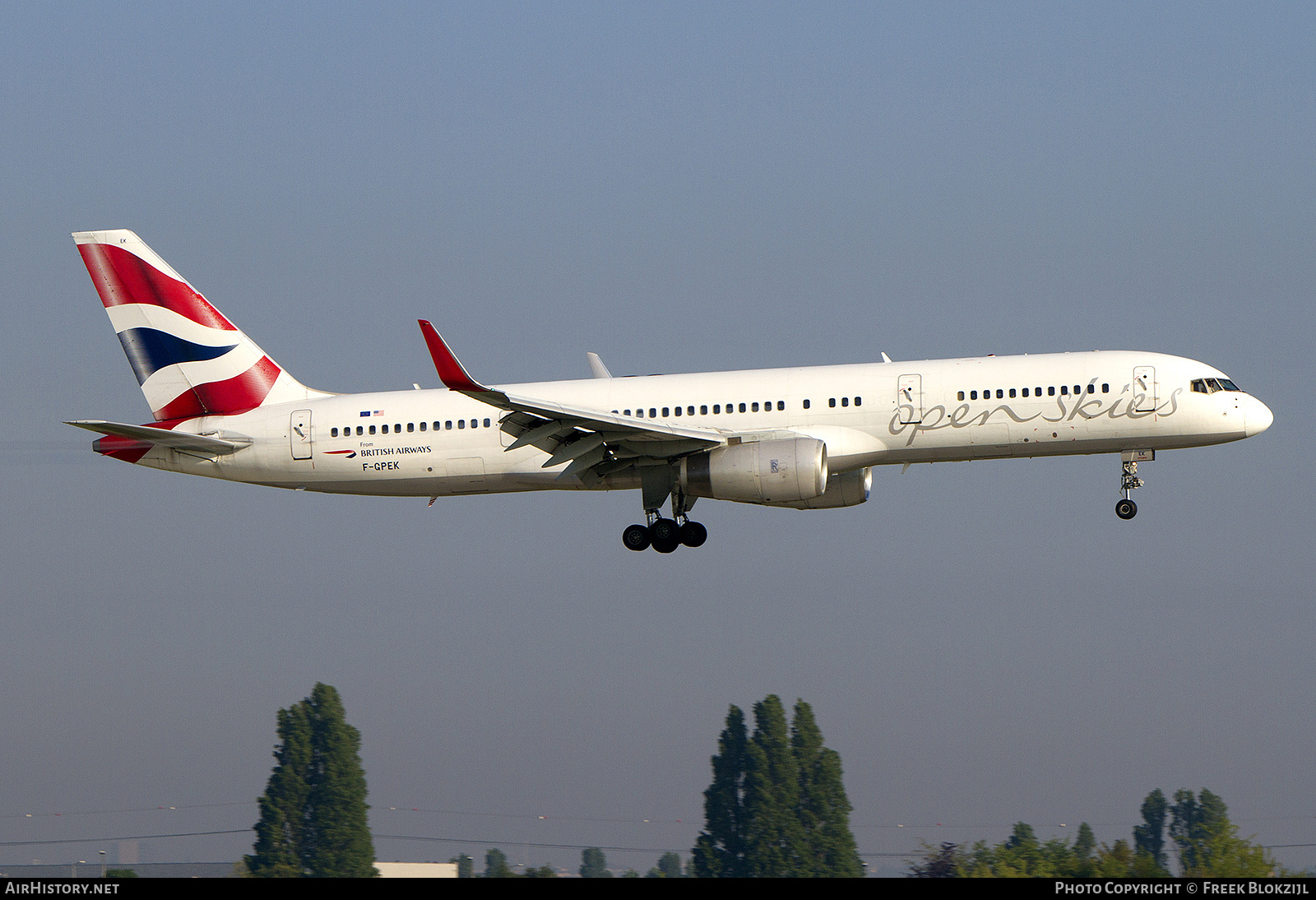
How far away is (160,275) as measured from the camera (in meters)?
45.8

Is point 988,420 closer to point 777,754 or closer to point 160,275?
point 160,275

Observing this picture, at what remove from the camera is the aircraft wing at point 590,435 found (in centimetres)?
3697

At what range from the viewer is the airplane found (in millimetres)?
38906

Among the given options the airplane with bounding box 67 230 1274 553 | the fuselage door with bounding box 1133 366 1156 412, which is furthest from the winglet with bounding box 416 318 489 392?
the fuselage door with bounding box 1133 366 1156 412

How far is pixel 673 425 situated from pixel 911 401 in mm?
6312

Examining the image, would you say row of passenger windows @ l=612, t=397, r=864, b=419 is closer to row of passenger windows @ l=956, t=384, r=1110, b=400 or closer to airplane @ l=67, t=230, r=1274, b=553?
airplane @ l=67, t=230, r=1274, b=553

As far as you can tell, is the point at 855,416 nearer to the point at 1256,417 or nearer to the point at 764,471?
the point at 764,471

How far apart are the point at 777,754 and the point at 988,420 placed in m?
80.0

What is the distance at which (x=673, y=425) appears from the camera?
4034 centimetres

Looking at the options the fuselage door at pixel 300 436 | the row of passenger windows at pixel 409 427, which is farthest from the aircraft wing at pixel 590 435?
the fuselage door at pixel 300 436

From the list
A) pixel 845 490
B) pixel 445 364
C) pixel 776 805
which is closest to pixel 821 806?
pixel 776 805

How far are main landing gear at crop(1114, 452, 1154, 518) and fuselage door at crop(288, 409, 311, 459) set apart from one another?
2246 centimetres

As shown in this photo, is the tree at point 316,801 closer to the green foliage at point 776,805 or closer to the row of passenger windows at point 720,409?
the green foliage at point 776,805

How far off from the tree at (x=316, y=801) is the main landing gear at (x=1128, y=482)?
75924 mm
